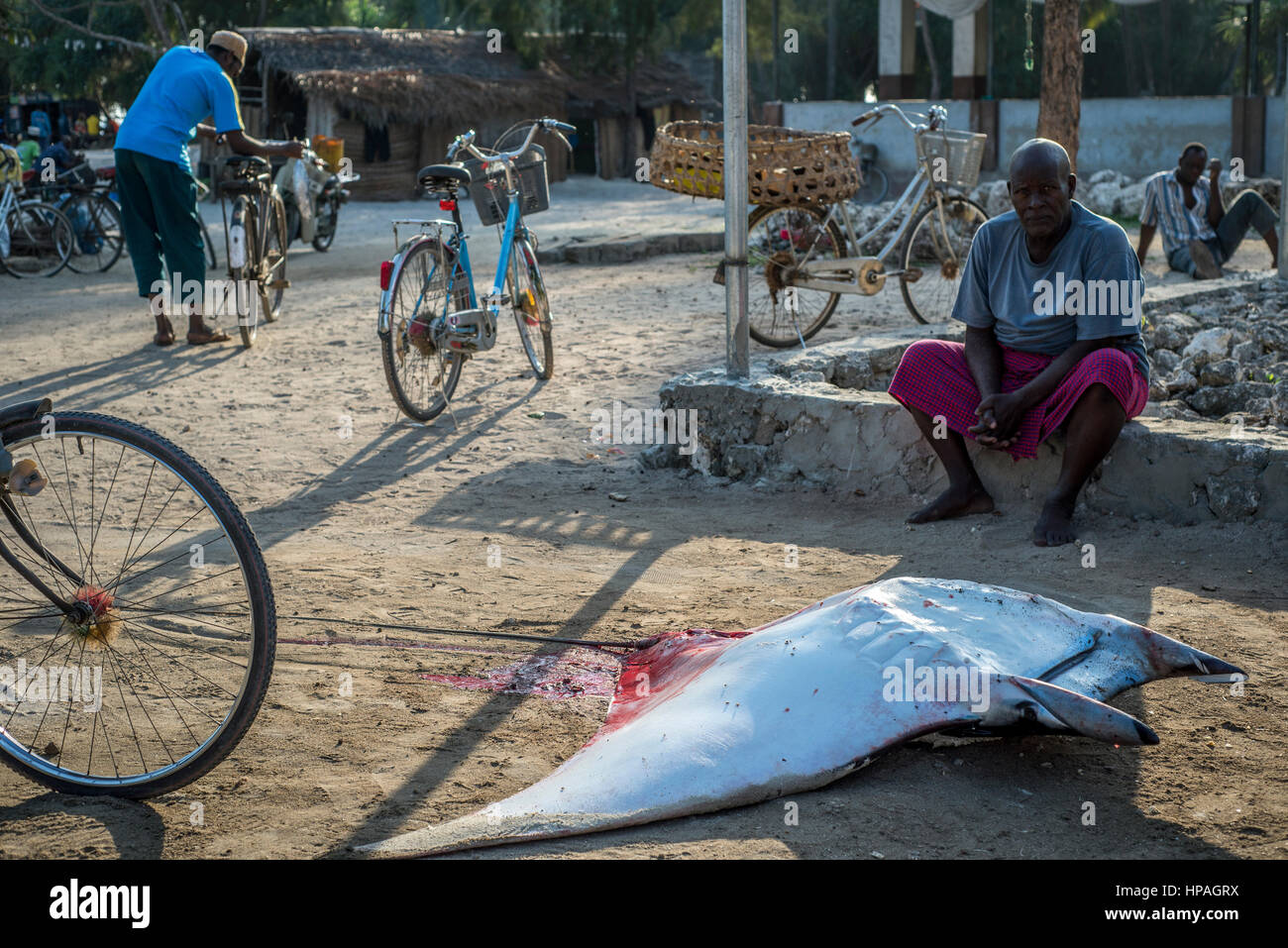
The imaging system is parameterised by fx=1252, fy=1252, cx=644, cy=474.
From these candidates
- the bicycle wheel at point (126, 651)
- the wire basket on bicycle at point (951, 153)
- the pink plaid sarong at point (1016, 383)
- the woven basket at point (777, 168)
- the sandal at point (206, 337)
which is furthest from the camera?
the sandal at point (206, 337)

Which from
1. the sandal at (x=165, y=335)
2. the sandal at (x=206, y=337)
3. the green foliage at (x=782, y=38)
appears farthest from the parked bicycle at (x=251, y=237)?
the green foliage at (x=782, y=38)

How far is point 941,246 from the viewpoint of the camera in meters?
7.58

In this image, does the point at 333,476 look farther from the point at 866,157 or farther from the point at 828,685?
the point at 866,157

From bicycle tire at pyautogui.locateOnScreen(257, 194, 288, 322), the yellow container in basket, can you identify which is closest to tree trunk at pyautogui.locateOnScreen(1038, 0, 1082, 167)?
bicycle tire at pyautogui.locateOnScreen(257, 194, 288, 322)

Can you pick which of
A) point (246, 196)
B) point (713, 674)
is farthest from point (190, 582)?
point (246, 196)

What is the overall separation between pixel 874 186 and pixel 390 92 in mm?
8788

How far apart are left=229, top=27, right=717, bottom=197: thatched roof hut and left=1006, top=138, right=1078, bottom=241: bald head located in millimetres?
19548

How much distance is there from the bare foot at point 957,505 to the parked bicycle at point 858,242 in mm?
2829

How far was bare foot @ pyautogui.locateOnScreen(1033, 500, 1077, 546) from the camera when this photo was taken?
3.99 meters

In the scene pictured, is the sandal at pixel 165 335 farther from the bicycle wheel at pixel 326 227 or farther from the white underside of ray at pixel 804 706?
the white underside of ray at pixel 804 706

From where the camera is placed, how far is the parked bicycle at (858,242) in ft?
23.4

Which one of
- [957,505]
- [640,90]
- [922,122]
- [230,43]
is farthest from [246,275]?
[640,90]

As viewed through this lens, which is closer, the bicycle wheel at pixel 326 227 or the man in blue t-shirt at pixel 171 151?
the man in blue t-shirt at pixel 171 151
